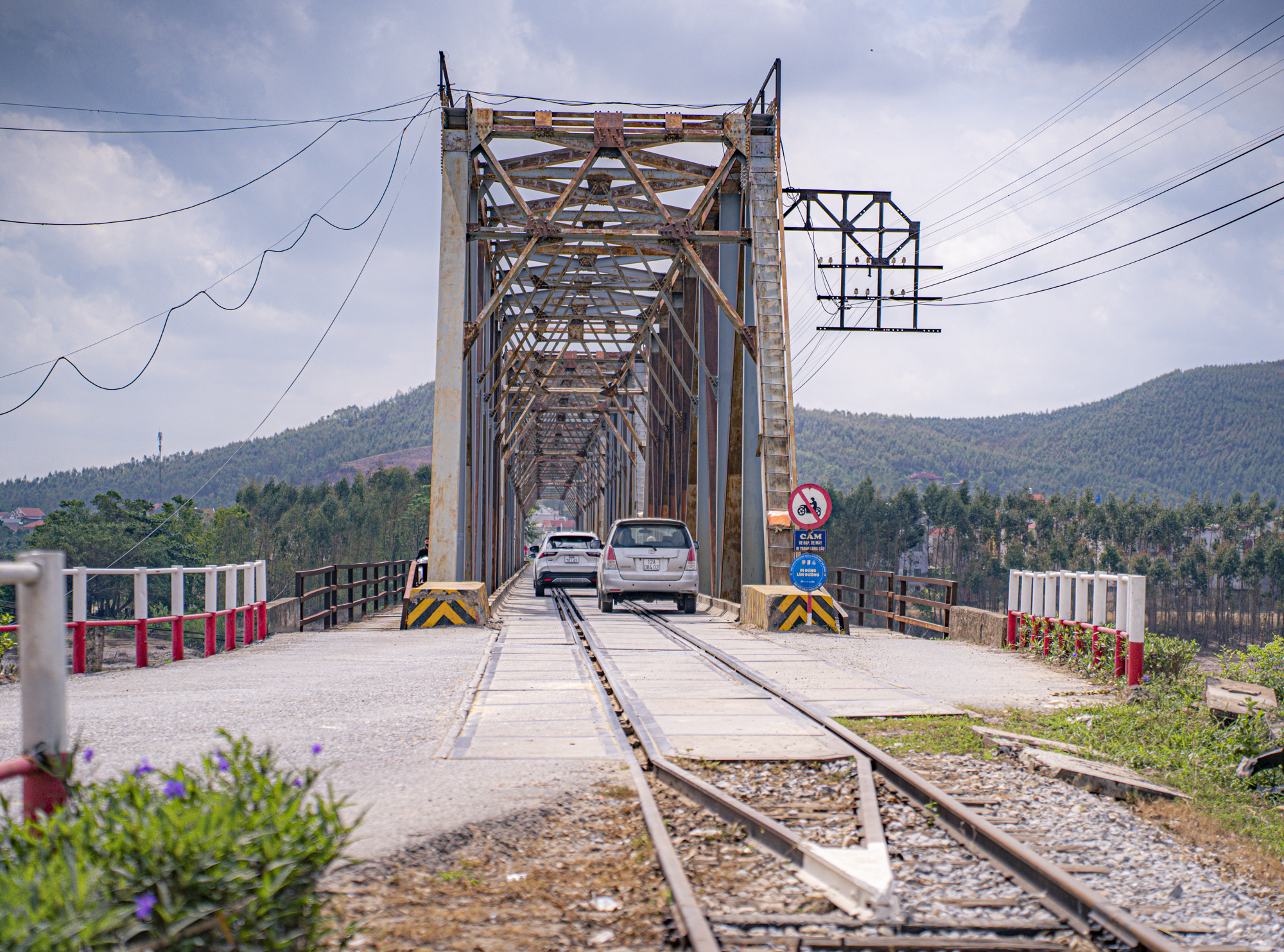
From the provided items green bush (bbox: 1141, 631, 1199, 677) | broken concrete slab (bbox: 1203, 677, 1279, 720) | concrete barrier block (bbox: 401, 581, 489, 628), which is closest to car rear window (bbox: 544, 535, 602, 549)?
concrete barrier block (bbox: 401, 581, 489, 628)

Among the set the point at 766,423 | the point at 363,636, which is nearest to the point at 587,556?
the point at 766,423

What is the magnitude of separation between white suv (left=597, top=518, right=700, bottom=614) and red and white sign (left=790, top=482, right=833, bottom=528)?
3.81 metres

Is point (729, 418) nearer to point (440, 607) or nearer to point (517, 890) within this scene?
point (440, 607)

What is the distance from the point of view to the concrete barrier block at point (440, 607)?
1689 centimetres

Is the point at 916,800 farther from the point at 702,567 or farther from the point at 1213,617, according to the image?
the point at 1213,617

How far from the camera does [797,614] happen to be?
1622 cm

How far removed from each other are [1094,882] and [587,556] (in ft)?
82.7

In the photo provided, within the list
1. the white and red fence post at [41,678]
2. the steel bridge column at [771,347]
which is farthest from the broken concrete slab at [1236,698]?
the steel bridge column at [771,347]

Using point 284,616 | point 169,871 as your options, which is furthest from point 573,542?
point 169,871

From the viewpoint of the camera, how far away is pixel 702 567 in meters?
24.2

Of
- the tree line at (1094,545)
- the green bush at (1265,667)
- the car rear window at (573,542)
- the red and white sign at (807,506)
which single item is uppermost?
the red and white sign at (807,506)

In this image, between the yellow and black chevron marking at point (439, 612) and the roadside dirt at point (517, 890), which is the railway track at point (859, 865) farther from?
the yellow and black chevron marking at point (439, 612)

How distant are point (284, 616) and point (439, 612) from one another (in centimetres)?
288

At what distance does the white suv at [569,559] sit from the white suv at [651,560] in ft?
28.3
